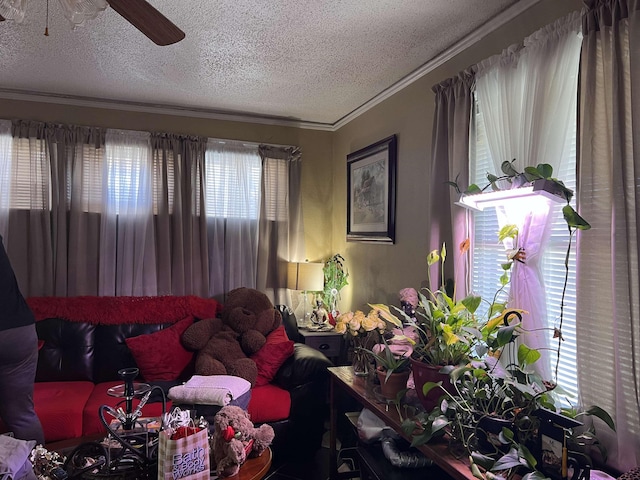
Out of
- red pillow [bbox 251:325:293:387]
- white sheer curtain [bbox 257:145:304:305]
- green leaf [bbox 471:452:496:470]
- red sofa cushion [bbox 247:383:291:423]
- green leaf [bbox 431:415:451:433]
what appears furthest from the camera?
white sheer curtain [bbox 257:145:304:305]

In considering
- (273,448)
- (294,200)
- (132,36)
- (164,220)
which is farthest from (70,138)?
(273,448)

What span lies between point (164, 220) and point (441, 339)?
2719 mm

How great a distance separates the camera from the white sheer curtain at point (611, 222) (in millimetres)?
1482

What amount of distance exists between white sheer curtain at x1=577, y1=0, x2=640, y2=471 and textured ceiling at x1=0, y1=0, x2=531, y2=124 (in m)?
0.70

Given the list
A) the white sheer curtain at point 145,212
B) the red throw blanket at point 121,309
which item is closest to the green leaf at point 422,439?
the red throw blanket at point 121,309

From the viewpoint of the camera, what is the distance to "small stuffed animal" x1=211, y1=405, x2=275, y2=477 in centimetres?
160

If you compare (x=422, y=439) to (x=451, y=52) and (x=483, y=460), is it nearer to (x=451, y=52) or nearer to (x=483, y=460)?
(x=483, y=460)

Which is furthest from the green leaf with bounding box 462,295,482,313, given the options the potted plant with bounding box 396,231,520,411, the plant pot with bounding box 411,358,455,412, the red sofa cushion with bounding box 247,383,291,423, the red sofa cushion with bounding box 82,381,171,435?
the red sofa cushion with bounding box 82,381,171,435

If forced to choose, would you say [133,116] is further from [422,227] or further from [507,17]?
[507,17]

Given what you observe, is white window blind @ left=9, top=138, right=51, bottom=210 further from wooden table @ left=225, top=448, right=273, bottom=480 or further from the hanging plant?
wooden table @ left=225, top=448, right=273, bottom=480

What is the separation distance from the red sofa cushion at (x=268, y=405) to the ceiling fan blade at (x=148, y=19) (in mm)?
2110

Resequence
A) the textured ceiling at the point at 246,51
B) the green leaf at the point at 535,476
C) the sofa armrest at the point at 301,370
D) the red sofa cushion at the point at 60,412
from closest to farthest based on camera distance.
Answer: the green leaf at the point at 535,476
the textured ceiling at the point at 246,51
the red sofa cushion at the point at 60,412
the sofa armrest at the point at 301,370

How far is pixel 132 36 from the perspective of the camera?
2471mm

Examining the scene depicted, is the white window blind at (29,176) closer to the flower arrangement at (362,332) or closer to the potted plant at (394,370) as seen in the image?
the flower arrangement at (362,332)
